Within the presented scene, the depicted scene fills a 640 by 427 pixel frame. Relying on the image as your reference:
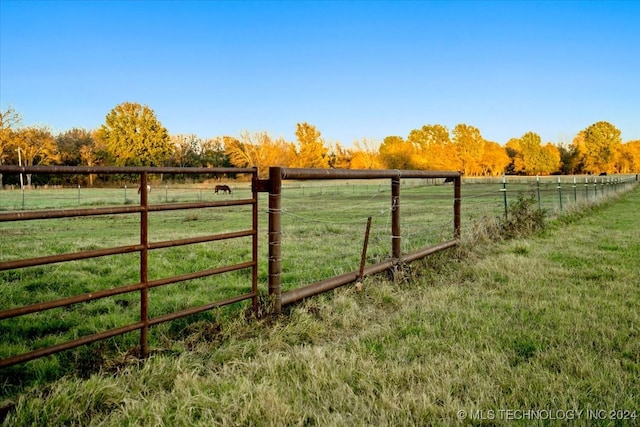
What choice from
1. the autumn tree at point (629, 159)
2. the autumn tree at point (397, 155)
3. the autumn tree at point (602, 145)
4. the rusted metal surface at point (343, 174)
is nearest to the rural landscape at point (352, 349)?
the rusted metal surface at point (343, 174)

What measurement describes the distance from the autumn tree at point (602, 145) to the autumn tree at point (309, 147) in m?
52.1

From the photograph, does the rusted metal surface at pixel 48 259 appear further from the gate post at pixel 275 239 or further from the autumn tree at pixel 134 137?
the autumn tree at pixel 134 137

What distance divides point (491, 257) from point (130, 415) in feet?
20.3

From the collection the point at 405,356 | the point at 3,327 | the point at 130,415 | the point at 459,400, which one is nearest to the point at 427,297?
the point at 405,356

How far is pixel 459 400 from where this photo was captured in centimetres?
277

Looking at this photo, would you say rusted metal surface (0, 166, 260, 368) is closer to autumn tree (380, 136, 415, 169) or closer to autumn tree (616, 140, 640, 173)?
autumn tree (380, 136, 415, 169)

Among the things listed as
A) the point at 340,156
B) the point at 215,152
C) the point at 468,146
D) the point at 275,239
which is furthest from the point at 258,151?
the point at 275,239

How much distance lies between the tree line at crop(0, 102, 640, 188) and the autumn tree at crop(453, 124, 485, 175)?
0.19 m

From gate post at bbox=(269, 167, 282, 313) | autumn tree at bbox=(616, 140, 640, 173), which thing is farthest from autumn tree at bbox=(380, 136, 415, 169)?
gate post at bbox=(269, 167, 282, 313)

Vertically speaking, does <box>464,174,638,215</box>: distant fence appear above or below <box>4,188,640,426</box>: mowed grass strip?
above

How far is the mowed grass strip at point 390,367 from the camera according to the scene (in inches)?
104

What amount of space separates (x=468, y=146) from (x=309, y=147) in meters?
30.1

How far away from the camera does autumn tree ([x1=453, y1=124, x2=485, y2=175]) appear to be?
8338cm

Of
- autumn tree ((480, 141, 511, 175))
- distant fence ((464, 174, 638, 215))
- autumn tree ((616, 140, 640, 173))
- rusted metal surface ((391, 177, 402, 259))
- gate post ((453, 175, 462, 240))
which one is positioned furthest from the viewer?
autumn tree ((480, 141, 511, 175))
